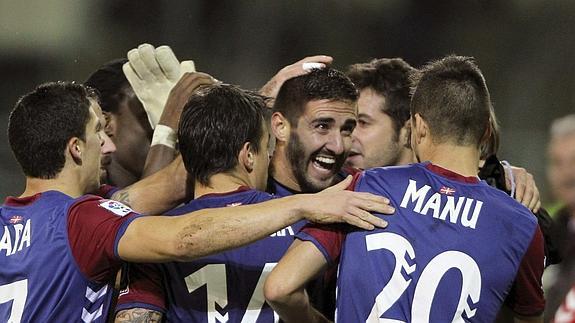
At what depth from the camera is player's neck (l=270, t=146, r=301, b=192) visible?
4879mm

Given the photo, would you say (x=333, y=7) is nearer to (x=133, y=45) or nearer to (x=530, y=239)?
(x=133, y=45)

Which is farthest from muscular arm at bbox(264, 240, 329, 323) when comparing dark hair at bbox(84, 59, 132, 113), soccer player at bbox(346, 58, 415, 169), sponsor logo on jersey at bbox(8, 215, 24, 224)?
dark hair at bbox(84, 59, 132, 113)

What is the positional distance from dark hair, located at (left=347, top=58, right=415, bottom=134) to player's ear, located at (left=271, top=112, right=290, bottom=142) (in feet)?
3.13

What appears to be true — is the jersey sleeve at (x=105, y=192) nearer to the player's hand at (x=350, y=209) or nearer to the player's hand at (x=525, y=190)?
the player's hand at (x=350, y=209)

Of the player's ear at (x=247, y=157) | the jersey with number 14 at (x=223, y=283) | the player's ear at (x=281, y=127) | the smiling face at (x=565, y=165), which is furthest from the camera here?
the player's ear at (x=281, y=127)

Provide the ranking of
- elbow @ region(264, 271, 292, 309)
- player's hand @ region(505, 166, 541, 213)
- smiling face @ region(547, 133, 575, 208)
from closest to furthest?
elbow @ region(264, 271, 292, 309)
smiling face @ region(547, 133, 575, 208)
player's hand @ region(505, 166, 541, 213)

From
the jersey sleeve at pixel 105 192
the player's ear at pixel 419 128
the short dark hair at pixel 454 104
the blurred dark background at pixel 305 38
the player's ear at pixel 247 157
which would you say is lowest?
Result: the blurred dark background at pixel 305 38

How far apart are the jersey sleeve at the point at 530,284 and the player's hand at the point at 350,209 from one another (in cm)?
54

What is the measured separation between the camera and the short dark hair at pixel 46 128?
403 cm

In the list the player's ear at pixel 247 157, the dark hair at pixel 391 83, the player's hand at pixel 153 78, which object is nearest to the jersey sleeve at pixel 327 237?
the player's ear at pixel 247 157

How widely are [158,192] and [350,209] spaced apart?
1313mm

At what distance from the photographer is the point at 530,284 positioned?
3801 millimetres

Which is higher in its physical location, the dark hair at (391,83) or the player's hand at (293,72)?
the player's hand at (293,72)

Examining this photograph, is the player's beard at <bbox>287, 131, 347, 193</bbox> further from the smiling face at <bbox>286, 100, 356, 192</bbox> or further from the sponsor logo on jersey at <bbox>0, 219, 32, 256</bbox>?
the sponsor logo on jersey at <bbox>0, 219, 32, 256</bbox>
